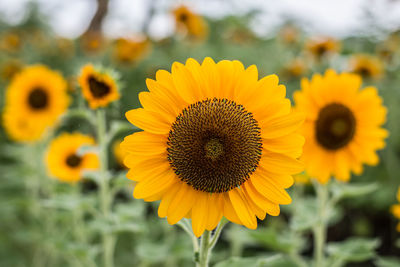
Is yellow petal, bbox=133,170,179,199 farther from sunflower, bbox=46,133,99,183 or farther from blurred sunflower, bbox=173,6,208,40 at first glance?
blurred sunflower, bbox=173,6,208,40

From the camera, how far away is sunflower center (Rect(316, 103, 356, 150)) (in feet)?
6.50

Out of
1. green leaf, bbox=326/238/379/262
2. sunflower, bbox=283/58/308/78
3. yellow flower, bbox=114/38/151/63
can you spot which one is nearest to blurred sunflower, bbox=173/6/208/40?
yellow flower, bbox=114/38/151/63

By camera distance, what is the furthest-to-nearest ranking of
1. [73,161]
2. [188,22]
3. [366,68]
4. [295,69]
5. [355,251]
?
[188,22]
[295,69]
[366,68]
[73,161]
[355,251]

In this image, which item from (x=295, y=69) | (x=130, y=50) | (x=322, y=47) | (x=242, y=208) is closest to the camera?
(x=242, y=208)

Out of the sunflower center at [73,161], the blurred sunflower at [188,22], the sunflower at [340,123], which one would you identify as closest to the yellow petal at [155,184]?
the sunflower at [340,123]

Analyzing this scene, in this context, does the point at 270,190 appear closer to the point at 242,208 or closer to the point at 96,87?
the point at 242,208

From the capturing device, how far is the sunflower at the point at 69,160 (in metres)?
2.68

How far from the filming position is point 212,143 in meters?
1.11

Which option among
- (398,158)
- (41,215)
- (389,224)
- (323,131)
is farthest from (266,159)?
(398,158)

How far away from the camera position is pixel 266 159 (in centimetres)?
109

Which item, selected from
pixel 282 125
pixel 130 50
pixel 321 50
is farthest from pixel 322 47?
pixel 282 125

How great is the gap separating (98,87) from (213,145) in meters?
0.91

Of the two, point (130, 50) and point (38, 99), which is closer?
point (38, 99)

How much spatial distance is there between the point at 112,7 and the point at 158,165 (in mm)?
8687
